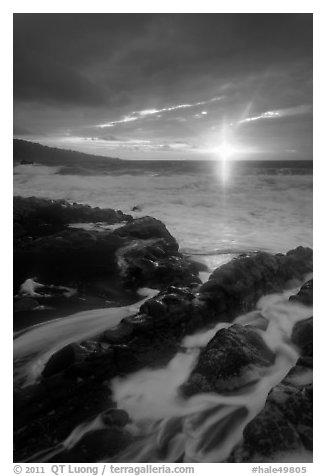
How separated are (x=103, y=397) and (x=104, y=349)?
0.38 metres

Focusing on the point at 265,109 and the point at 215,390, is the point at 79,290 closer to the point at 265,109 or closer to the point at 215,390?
the point at 215,390

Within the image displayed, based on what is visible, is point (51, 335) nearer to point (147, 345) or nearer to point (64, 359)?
point (64, 359)

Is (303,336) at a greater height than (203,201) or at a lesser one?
lesser

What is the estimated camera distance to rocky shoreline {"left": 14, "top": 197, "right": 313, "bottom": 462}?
2373 mm

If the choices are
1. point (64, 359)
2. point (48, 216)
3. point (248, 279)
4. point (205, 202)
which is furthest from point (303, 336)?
point (205, 202)

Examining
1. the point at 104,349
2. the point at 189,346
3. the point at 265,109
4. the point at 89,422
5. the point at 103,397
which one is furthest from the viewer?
the point at 265,109

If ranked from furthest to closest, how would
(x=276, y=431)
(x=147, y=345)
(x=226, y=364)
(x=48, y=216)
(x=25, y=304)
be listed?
1. (x=48, y=216)
2. (x=25, y=304)
3. (x=147, y=345)
4. (x=226, y=364)
5. (x=276, y=431)

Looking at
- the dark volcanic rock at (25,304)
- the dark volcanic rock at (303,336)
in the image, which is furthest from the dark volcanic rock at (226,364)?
the dark volcanic rock at (25,304)

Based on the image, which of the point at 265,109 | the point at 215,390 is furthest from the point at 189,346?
the point at 265,109

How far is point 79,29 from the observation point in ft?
11.6

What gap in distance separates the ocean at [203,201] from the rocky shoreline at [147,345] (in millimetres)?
1271

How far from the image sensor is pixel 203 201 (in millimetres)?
9117

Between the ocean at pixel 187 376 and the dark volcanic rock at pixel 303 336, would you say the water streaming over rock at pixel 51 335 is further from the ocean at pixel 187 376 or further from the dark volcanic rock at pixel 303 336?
the dark volcanic rock at pixel 303 336

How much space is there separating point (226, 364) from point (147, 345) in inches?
27.6
